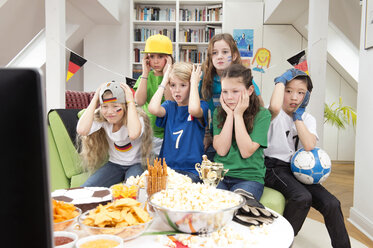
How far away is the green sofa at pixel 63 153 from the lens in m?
2.28

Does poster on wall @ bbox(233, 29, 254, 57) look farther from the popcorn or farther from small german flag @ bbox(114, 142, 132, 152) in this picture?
the popcorn

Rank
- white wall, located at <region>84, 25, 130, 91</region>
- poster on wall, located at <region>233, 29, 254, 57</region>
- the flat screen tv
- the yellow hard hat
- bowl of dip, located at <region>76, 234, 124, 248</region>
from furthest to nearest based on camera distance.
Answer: white wall, located at <region>84, 25, 130, 91</region>, poster on wall, located at <region>233, 29, 254, 57</region>, the yellow hard hat, bowl of dip, located at <region>76, 234, 124, 248</region>, the flat screen tv

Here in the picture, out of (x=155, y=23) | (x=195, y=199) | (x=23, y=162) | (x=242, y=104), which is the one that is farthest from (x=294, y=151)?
(x=155, y=23)

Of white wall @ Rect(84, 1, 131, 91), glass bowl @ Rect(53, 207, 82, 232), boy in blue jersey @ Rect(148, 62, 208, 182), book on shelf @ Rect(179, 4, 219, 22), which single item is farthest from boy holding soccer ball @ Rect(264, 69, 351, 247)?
white wall @ Rect(84, 1, 131, 91)

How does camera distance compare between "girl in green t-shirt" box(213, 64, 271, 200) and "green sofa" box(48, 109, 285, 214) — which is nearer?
"girl in green t-shirt" box(213, 64, 271, 200)

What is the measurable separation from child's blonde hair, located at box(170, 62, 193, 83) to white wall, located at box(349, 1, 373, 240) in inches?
59.6

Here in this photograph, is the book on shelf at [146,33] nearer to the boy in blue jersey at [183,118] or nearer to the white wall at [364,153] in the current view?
the white wall at [364,153]

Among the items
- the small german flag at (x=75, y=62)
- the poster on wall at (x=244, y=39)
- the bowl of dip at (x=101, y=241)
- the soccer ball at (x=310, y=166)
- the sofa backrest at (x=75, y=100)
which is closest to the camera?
the bowl of dip at (x=101, y=241)

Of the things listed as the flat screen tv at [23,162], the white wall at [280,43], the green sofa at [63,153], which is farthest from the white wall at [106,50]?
the flat screen tv at [23,162]

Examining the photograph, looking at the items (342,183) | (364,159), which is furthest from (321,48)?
(342,183)

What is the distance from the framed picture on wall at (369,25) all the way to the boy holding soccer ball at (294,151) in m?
0.79

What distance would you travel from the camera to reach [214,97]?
2.31 metres

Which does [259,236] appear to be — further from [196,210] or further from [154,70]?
[154,70]

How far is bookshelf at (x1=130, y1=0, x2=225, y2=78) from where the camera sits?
5750 mm
